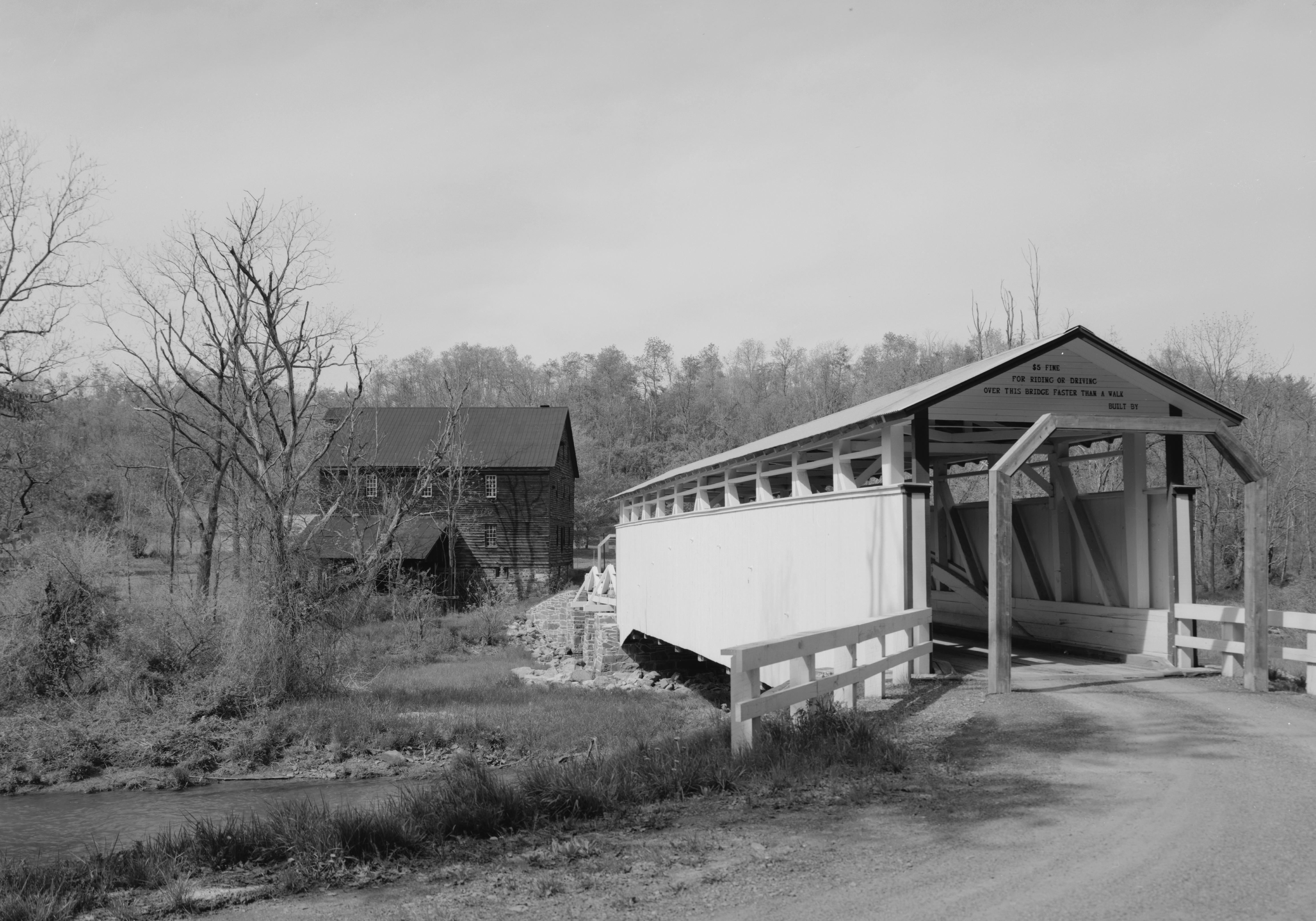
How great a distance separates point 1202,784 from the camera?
257 inches

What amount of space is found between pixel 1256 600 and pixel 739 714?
19.0ft

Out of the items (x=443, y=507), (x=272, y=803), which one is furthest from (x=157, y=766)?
(x=443, y=507)

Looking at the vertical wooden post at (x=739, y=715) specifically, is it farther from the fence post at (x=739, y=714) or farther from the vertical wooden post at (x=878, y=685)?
the vertical wooden post at (x=878, y=685)

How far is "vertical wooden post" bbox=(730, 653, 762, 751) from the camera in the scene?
747 cm

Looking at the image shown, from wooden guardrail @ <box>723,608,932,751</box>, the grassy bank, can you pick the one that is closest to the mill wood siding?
wooden guardrail @ <box>723,608,932,751</box>

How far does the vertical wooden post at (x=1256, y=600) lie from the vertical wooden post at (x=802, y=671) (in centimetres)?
461

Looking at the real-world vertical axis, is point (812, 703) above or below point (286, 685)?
above

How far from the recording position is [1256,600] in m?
9.80

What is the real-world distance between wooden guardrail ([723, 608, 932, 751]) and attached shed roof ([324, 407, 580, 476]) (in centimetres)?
3300

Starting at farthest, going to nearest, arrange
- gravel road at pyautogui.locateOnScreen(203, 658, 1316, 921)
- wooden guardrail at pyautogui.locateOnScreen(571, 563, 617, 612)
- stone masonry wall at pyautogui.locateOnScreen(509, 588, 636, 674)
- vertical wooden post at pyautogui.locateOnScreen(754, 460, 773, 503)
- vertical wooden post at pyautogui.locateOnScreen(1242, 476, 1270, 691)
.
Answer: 1. wooden guardrail at pyautogui.locateOnScreen(571, 563, 617, 612)
2. stone masonry wall at pyautogui.locateOnScreen(509, 588, 636, 674)
3. vertical wooden post at pyautogui.locateOnScreen(754, 460, 773, 503)
4. vertical wooden post at pyautogui.locateOnScreen(1242, 476, 1270, 691)
5. gravel road at pyautogui.locateOnScreen(203, 658, 1316, 921)

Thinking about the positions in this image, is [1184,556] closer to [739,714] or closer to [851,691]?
[851,691]

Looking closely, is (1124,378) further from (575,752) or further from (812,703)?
(575,752)

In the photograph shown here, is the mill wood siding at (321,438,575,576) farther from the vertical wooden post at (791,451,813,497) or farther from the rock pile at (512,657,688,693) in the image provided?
the vertical wooden post at (791,451,813,497)

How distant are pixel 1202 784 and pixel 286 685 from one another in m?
17.1
